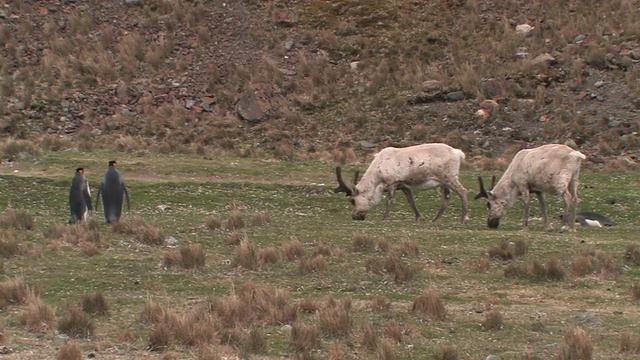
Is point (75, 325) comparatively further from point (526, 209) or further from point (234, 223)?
point (526, 209)

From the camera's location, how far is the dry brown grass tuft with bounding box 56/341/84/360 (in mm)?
11531

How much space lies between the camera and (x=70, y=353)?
11.6 m

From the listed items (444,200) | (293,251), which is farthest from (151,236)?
(444,200)

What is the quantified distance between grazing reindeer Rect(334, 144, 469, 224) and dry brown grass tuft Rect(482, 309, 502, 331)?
39.5ft

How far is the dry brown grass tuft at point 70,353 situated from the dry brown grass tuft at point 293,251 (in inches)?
305

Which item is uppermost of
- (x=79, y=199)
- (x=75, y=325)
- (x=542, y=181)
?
(x=542, y=181)

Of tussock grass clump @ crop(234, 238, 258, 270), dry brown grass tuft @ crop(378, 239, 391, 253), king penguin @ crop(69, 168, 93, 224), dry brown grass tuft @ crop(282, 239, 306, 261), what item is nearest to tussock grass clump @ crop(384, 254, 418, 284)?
dry brown grass tuft @ crop(378, 239, 391, 253)

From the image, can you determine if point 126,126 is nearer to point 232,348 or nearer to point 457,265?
point 457,265

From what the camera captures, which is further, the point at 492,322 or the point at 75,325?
the point at 492,322

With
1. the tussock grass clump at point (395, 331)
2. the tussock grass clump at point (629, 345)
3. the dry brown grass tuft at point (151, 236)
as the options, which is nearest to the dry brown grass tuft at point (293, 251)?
the dry brown grass tuft at point (151, 236)

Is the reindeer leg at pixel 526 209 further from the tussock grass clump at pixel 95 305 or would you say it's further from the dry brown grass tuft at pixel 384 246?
the tussock grass clump at pixel 95 305

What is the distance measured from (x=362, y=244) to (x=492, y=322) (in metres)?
6.71

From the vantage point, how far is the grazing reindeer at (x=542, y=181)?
2347cm

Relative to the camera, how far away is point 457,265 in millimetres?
18891
